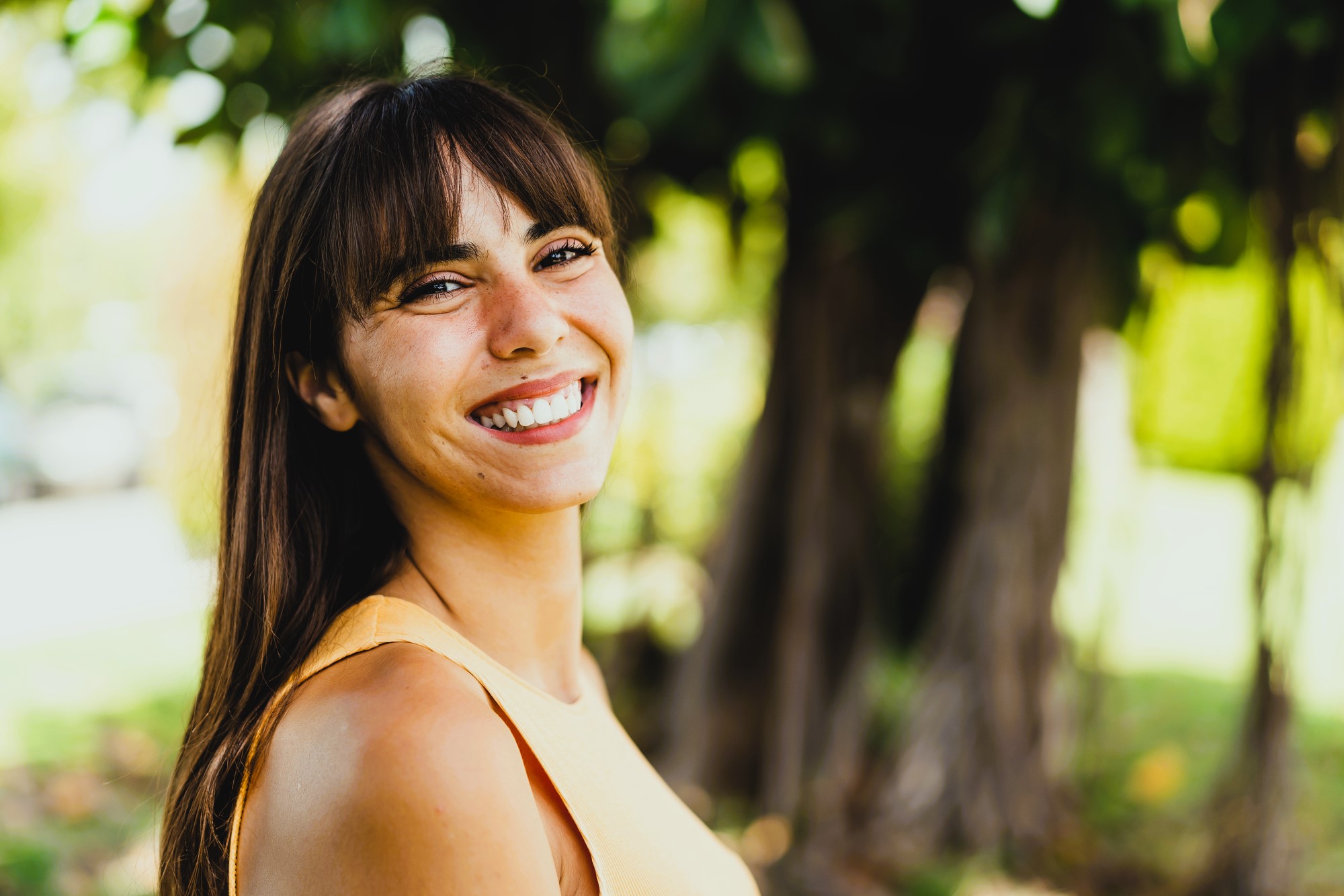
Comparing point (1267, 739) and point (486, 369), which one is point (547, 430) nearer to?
point (486, 369)

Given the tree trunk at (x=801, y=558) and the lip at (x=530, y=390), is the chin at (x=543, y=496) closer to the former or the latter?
the lip at (x=530, y=390)

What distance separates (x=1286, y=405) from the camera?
3.08 m

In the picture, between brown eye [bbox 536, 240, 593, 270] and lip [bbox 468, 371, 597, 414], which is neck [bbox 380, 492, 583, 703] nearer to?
lip [bbox 468, 371, 597, 414]

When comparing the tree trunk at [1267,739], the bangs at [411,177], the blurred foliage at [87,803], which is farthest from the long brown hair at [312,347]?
the tree trunk at [1267,739]

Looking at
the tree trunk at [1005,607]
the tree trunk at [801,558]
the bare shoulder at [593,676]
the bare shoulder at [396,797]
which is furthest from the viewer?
the tree trunk at [801,558]

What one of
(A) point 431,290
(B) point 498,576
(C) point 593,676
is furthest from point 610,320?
(C) point 593,676

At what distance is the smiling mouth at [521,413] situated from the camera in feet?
3.84

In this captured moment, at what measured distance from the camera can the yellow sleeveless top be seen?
108 cm

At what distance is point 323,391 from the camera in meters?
1.23

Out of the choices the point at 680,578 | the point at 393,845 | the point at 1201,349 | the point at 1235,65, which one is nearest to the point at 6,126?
the point at 680,578

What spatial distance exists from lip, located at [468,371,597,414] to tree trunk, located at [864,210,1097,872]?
2725 mm

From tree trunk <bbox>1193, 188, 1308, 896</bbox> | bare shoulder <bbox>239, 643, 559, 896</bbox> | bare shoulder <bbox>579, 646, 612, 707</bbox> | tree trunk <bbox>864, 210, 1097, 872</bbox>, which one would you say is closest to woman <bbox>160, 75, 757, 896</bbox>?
bare shoulder <bbox>239, 643, 559, 896</bbox>

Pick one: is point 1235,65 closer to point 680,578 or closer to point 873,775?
point 873,775

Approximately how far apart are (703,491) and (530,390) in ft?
17.5
